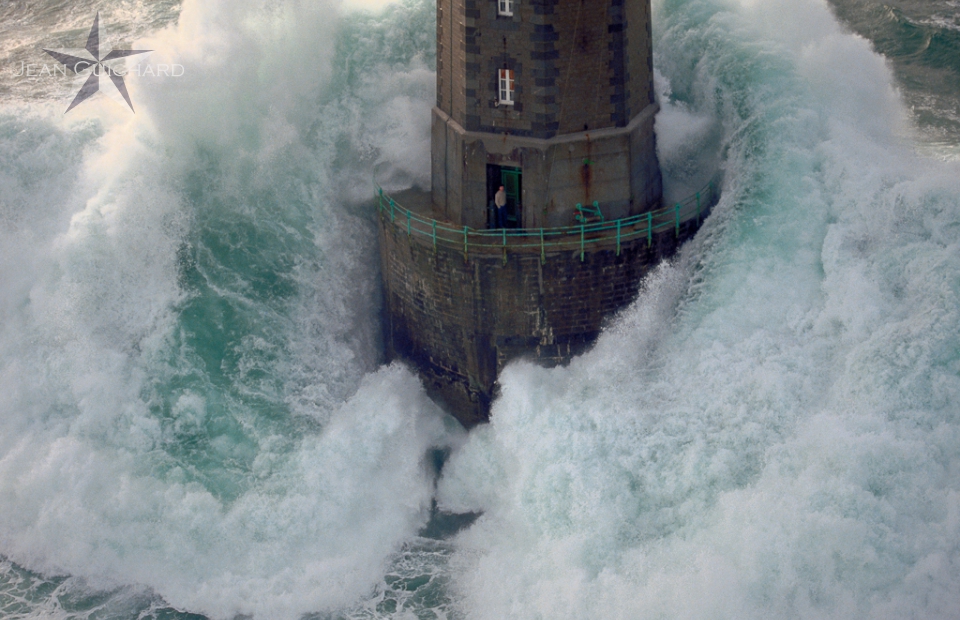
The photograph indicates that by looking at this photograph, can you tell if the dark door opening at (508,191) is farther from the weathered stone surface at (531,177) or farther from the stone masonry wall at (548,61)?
the stone masonry wall at (548,61)

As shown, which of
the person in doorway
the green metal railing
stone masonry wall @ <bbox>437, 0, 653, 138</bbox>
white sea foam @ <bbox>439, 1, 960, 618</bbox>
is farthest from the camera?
the person in doorway

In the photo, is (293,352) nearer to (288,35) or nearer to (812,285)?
(288,35)

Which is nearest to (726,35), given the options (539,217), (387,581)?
(539,217)

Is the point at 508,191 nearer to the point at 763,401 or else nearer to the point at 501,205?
the point at 501,205

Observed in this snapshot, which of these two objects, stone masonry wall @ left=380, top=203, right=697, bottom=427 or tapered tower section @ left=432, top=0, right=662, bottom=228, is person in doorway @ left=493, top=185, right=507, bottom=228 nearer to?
tapered tower section @ left=432, top=0, right=662, bottom=228

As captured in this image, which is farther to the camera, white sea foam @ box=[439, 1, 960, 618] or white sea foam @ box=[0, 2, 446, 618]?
white sea foam @ box=[0, 2, 446, 618]

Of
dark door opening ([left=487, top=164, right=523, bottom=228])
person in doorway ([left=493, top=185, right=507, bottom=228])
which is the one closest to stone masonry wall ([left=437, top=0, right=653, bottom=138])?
dark door opening ([left=487, top=164, right=523, bottom=228])

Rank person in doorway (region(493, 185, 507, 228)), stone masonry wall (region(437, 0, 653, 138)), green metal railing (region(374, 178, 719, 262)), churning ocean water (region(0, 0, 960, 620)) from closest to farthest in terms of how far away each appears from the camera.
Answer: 1. churning ocean water (region(0, 0, 960, 620))
2. stone masonry wall (region(437, 0, 653, 138))
3. green metal railing (region(374, 178, 719, 262))
4. person in doorway (region(493, 185, 507, 228))
